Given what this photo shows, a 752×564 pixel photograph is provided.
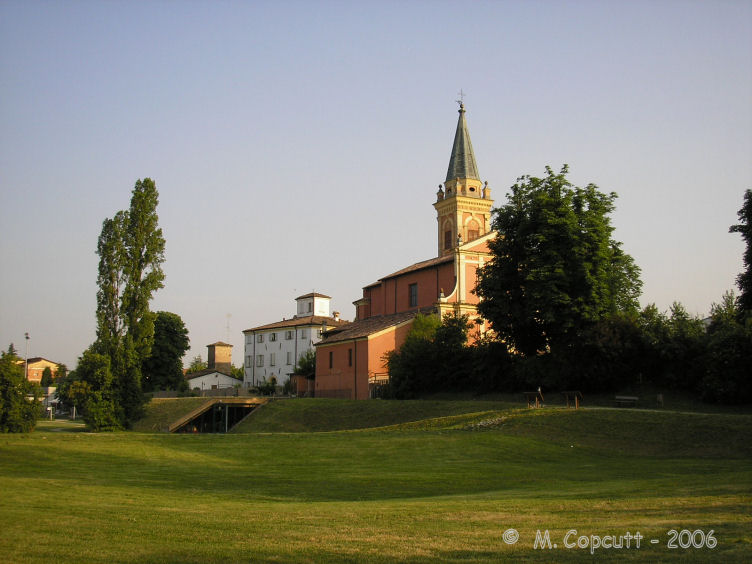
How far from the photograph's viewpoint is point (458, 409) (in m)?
37.1

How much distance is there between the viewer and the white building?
90812 mm

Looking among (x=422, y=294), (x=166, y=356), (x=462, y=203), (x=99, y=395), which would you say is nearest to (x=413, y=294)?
(x=422, y=294)

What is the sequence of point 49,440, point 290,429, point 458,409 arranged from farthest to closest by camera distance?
point 290,429 → point 458,409 → point 49,440

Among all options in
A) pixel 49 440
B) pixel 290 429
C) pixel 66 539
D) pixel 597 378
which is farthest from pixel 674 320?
pixel 66 539

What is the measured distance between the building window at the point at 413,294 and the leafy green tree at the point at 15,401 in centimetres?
3480

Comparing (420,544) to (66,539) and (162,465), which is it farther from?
(162,465)

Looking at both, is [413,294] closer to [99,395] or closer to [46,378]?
[99,395]

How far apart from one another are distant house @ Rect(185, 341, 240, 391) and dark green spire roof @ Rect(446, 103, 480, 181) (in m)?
42.6

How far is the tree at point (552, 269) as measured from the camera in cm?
3953

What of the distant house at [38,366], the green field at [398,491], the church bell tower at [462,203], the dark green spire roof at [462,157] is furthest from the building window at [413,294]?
the distant house at [38,366]

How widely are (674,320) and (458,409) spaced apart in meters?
12.7

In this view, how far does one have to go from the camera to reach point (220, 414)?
5603 cm

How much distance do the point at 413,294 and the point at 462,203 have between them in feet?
43.4

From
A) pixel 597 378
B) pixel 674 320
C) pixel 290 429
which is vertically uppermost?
pixel 674 320
